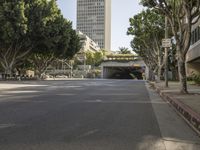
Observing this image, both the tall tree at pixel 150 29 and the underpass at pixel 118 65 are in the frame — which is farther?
the underpass at pixel 118 65

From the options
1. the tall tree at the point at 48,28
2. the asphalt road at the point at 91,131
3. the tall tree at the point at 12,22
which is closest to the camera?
the asphalt road at the point at 91,131

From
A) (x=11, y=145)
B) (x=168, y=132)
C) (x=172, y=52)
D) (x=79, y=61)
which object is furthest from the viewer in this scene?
(x=79, y=61)

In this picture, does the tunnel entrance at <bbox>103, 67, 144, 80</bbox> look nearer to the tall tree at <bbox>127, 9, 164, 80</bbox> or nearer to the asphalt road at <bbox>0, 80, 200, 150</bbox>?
the tall tree at <bbox>127, 9, 164, 80</bbox>

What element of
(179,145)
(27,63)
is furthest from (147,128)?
(27,63)

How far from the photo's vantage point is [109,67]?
385ft

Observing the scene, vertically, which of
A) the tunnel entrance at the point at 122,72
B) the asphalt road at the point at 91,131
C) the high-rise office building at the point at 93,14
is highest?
the high-rise office building at the point at 93,14

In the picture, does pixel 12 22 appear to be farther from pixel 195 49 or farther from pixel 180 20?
pixel 180 20

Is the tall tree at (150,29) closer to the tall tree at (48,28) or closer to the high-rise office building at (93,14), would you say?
the tall tree at (48,28)

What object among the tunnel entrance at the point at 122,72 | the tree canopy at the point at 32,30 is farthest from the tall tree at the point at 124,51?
the tree canopy at the point at 32,30

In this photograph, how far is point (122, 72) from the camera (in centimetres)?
13138

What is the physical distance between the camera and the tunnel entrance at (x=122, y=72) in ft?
389

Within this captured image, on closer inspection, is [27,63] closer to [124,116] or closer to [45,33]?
[45,33]

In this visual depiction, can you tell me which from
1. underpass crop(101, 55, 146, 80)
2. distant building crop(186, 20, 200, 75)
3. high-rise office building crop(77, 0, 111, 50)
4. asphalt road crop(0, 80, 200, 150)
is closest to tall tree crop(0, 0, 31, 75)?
distant building crop(186, 20, 200, 75)

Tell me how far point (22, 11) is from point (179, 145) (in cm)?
4282
